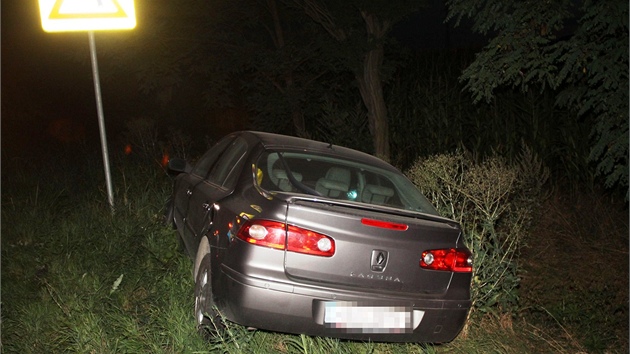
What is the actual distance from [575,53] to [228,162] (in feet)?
10.6

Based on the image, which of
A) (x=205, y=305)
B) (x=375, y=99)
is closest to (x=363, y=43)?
(x=375, y=99)

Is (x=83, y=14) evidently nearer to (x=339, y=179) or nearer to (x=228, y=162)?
(x=228, y=162)

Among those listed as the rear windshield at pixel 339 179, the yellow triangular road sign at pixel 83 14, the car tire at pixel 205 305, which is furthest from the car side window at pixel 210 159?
the yellow triangular road sign at pixel 83 14

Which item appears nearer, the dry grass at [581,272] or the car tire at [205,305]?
the car tire at [205,305]

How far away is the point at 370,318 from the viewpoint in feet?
14.5

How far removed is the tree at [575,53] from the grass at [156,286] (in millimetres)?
1380

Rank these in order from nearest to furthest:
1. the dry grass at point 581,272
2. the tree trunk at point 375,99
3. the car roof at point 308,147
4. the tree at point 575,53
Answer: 1. the car roof at point 308,147
2. the tree at point 575,53
3. the dry grass at point 581,272
4. the tree trunk at point 375,99

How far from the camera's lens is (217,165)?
638 centimetres

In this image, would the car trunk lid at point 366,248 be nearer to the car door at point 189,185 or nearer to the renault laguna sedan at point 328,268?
the renault laguna sedan at point 328,268

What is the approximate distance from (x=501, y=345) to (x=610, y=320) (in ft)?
10.4

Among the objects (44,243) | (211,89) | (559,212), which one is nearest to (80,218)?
(44,243)

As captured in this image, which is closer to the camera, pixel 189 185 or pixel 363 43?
pixel 189 185

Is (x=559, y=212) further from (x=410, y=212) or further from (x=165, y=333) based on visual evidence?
(x=165, y=333)

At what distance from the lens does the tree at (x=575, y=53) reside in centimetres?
634
